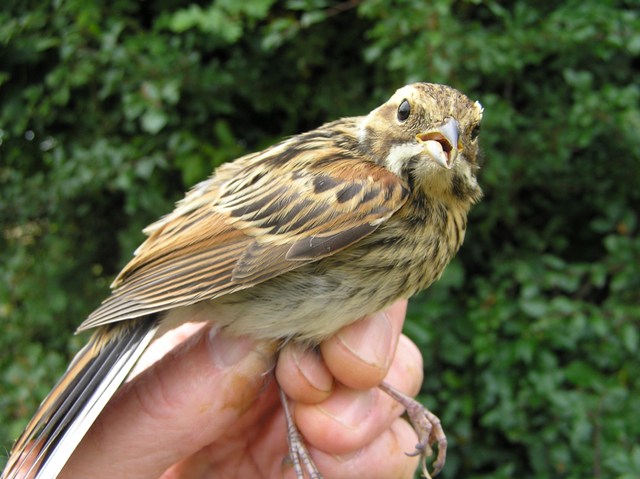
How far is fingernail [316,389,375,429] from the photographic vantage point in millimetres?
1837

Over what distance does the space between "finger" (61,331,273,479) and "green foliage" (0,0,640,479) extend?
35.7 inches

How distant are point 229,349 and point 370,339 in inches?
15.6

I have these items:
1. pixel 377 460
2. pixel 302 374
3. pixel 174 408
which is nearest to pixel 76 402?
pixel 174 408

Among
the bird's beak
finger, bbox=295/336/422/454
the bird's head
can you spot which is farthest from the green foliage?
the bird's beak

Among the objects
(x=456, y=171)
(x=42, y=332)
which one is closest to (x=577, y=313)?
(x=456, y=171)

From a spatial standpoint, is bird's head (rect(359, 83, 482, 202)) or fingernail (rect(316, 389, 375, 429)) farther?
fingernail (rect(316, 389, 375, 429))

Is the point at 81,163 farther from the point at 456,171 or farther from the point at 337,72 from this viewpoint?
the point at 456,171

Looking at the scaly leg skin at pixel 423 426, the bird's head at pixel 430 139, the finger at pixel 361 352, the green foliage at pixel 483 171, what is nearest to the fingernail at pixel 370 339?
the finger at pixel 361 352

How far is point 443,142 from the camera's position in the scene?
5.29 ft

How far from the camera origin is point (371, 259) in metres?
1.62

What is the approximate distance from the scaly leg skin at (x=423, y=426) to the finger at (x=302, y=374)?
237 millimetres

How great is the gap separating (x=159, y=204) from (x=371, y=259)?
1.47m

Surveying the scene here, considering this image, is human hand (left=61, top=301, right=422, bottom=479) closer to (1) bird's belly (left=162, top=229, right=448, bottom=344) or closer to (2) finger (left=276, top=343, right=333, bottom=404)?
(2) finger (left=276, top=343, right=333, bottom=404)

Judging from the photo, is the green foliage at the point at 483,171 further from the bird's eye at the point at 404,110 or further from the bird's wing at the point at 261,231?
the bird's wing at the point at 261,231
